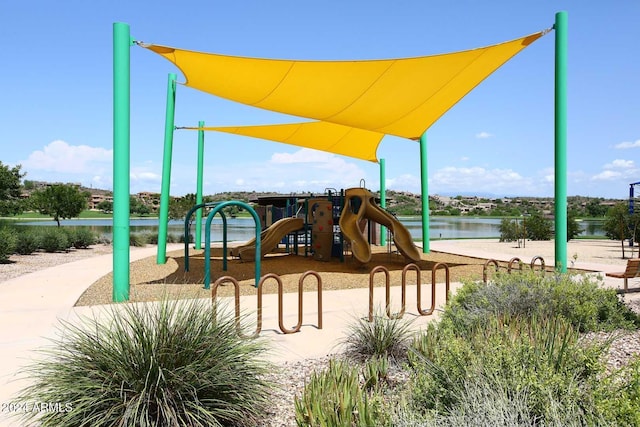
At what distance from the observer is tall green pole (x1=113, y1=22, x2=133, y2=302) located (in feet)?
24.5

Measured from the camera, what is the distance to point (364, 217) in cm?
1298

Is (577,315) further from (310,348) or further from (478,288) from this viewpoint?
(310,348)

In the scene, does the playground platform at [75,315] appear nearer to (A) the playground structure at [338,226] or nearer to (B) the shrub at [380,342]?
(B) the shrub at [380,342]

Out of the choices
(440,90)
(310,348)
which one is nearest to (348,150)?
(440,90)

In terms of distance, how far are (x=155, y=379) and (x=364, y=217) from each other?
10293 mm

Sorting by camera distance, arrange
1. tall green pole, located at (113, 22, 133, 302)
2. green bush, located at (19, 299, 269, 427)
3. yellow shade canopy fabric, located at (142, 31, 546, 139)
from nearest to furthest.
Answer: green bush, located at (19, 299, 269, 427), tall green pole, located at (113, 22, 133, 302), yellow shade canopy fabric, located at (142, 31, 546, 139)

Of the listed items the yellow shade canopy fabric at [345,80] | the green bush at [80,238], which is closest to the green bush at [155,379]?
the yellow shade canopy fabric at [345,80]

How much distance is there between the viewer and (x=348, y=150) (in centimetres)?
1714

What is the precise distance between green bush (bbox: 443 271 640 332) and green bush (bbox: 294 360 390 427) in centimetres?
191

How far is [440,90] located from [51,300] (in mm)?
8174

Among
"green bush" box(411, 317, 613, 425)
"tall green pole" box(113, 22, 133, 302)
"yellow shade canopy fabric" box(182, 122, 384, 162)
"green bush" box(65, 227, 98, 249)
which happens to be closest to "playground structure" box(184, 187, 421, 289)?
"yellow shade canopy fabric" box(182, 122, 384, 162)

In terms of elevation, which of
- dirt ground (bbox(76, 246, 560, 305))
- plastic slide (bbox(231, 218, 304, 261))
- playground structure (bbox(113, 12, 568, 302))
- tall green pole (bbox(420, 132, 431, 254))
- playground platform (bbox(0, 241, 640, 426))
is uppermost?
playground structure (bbox(113, 12, 568, 302))

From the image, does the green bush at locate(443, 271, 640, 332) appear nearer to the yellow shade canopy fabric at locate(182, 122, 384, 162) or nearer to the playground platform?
the playground platform

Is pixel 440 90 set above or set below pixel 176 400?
above
